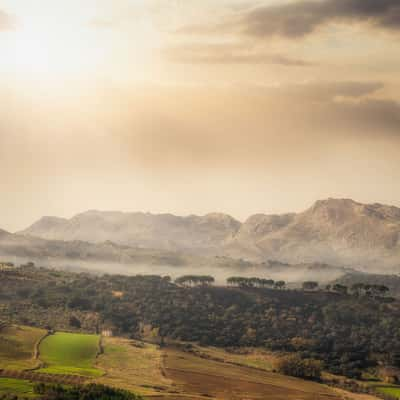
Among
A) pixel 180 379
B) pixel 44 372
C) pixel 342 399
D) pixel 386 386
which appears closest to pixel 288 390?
pixel 342 399

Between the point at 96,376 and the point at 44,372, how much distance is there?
10.9 meters

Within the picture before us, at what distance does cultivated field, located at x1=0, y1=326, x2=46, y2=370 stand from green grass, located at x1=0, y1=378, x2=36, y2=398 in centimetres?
1461

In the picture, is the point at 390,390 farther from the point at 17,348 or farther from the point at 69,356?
the point at 17,348

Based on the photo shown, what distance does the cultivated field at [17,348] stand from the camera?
157625 millimetres

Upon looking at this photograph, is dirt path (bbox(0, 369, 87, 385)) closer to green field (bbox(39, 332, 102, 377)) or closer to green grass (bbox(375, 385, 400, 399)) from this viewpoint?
green field (bbox(39, 332, 102, 377))

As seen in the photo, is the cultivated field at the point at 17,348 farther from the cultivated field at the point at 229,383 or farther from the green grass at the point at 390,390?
the green grass at the point at 390,390

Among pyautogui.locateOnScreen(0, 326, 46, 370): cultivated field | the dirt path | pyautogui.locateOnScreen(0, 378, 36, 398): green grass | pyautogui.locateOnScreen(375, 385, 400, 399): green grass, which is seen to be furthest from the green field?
pyautogui.locateOnScreen(375, 385, 400, 399): green grass

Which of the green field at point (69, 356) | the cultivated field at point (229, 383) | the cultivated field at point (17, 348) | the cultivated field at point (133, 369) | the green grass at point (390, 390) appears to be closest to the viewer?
the cultivated field at point (133, 369)

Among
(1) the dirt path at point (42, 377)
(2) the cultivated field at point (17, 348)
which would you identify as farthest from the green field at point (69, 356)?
(1) the dirt path at point (42, 377)

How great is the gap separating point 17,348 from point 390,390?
89.5 metres

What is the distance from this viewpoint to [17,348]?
17662cm

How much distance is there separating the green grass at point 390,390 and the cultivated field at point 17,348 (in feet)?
272

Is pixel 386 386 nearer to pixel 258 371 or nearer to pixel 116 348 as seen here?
pixel 258 371

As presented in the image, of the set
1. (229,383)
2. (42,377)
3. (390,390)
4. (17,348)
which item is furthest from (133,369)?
(390,390)
